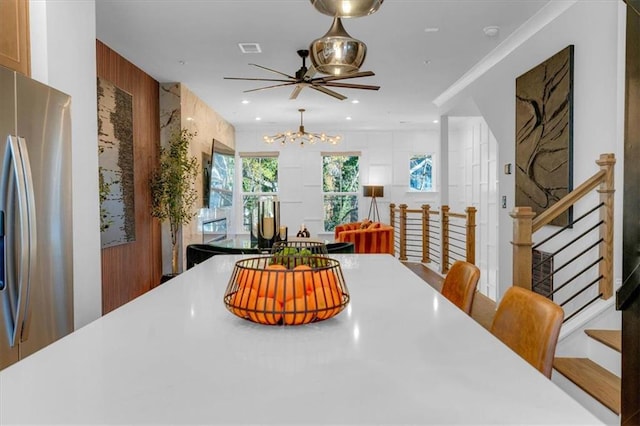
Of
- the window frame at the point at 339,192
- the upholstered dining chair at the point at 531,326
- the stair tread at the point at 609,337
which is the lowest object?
the stair tread at the point at 609,337

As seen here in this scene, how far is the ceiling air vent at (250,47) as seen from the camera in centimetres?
425

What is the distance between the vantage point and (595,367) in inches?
99.8

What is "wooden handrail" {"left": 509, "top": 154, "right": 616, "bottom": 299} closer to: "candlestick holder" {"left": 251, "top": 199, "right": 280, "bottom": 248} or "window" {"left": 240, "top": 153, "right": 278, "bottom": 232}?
"candlestick holder" {"left": 251, "top": 199, "right": 280, "bottom": 248}

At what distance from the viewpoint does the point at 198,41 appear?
416cm

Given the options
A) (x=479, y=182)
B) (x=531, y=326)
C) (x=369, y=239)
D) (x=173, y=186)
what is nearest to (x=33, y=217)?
(x=531, y=326)

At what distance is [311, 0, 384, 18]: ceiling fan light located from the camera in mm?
1505

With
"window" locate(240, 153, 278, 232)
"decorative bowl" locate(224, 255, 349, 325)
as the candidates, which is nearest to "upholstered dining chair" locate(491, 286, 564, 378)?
"decorative bowl" locate(224, 255, 349, 325)

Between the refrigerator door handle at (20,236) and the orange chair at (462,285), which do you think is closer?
the orange chair at (462,285)

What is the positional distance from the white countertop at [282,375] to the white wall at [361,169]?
830 cm

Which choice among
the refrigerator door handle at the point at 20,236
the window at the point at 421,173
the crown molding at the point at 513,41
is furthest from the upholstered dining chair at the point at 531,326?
the window at the point at 421,173

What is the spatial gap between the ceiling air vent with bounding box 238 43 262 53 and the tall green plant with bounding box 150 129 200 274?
1544 mm

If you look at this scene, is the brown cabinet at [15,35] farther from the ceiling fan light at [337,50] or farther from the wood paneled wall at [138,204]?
the wood paneled wall at [138,204]

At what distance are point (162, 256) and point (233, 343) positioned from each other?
514 centimetres

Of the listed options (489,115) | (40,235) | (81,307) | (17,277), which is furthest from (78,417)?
(489,115)
